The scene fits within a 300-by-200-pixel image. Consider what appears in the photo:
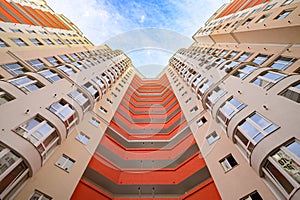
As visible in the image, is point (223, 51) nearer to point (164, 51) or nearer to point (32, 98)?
point (164, 51)

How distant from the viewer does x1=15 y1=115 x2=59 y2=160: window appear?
9.52m

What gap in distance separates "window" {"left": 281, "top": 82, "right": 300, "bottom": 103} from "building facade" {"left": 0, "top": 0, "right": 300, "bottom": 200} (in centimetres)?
6

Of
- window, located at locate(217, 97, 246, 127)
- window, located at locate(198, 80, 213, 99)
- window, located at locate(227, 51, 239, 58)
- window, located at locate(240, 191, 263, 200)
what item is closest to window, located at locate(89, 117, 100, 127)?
window, located at locate(198, 80, 213, 99)

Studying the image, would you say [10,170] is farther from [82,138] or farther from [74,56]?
[74,56]

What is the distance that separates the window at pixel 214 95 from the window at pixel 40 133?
496 inches

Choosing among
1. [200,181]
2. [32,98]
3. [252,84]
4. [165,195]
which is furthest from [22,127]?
[252,84]

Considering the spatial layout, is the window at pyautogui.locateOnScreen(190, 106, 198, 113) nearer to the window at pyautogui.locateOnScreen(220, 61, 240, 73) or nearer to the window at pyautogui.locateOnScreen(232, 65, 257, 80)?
the window at pyautogui.locateOnScreen(220, 61, 240, 73)

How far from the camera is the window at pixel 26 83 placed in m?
11.3

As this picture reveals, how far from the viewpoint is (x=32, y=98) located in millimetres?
11188

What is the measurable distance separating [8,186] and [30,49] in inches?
663

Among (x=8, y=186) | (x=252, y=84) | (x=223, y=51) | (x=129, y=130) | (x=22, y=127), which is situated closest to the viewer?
(x=8, y=186)

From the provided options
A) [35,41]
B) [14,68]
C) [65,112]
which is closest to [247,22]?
[65,112]

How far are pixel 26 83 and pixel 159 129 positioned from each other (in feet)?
54.7

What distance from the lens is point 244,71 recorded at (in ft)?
47.8
